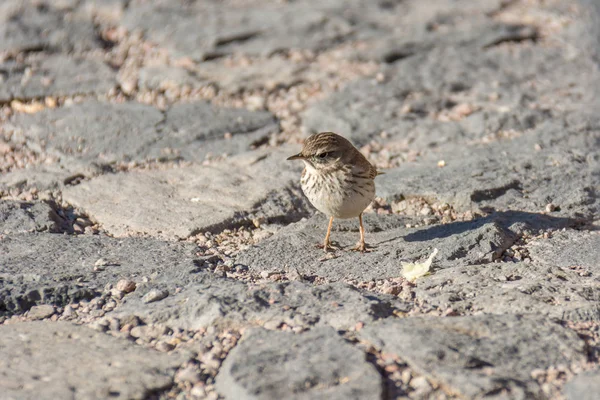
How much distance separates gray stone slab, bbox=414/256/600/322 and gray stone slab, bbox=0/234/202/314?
4.57ft

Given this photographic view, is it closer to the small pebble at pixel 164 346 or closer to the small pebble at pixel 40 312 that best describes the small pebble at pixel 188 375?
the small pebble at pixel 164 346

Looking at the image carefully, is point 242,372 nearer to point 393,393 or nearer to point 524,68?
point 393,393

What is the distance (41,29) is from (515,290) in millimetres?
6403

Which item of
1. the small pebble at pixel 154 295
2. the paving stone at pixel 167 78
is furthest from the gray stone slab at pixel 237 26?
the small pebble at pixel 154 295

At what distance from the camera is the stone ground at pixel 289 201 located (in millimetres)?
3244

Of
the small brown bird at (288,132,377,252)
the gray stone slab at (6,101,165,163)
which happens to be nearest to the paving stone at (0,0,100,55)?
the gray stone slab at (6,101,165,163)

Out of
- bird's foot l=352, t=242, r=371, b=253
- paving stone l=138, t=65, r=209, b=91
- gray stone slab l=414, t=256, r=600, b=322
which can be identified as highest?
Result: paving stone l=138, t=65, r=209, b=91

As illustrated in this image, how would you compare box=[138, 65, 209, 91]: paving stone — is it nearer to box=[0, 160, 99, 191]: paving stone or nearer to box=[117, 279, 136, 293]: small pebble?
box=[0, 160, 99, 191]: paving stone

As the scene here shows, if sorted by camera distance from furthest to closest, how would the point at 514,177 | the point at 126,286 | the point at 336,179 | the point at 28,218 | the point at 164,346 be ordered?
the point at 514,177
the point at 336,179
the point at 28,218
the point at 126,286
the point at 164,346

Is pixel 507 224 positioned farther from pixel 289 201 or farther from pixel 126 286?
pixel 126 286

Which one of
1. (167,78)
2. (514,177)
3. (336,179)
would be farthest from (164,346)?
(167,78)

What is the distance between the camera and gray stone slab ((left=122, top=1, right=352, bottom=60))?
27.1ft

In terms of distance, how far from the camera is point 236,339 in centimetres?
347

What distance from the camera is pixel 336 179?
5.14 metres
